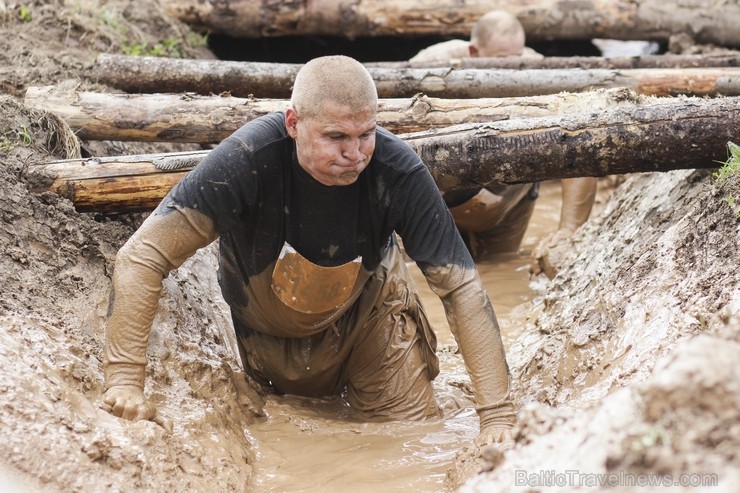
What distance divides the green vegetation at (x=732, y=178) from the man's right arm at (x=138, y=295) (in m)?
2.29

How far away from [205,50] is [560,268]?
15.2ft

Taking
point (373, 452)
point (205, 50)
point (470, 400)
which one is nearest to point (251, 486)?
point (373, 452)

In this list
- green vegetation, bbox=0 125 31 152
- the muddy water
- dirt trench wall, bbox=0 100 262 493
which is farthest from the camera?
green vegetation, bbox=0 125 31 152

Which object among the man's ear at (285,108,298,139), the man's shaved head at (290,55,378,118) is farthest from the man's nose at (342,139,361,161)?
the man's ear at (285,108,298,139)

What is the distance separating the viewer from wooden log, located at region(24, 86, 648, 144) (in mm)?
5398

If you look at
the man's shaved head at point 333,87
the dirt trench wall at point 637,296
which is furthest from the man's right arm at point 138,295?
the dirt trench wall at point 637,296

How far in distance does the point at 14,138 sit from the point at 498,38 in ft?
15.4

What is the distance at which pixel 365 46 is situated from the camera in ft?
Result: 36.3

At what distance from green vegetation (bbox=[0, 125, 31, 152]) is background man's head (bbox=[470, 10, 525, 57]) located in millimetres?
4571

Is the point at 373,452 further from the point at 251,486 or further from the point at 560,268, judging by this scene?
the point at 560,268

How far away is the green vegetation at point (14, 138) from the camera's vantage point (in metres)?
4.79

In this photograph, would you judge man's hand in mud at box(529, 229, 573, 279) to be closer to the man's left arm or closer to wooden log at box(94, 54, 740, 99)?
wooden log at box(94, 54, 740, 99)

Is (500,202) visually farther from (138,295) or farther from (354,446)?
(138,295)

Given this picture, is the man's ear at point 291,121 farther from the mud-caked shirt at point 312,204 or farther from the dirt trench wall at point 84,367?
the dirt trench wall at point 84,367
